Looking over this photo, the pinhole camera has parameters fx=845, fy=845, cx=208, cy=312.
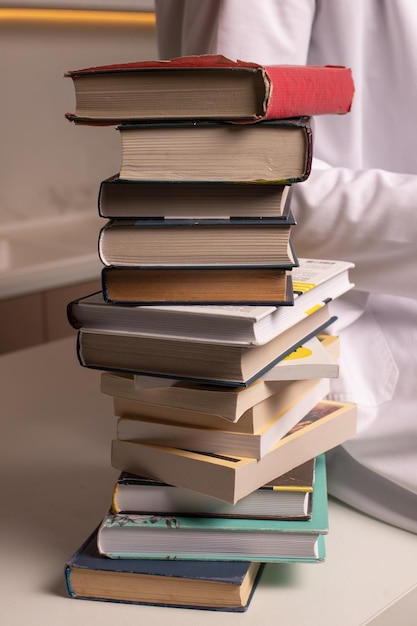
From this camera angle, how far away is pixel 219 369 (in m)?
0.66

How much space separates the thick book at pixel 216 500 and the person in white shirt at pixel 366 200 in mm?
151

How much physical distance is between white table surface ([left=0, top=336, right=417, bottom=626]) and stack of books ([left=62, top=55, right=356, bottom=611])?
0.8 inches

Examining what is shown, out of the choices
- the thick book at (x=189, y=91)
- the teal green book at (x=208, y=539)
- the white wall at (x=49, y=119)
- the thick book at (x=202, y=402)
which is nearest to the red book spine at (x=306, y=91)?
the thick book at (x=189, y=91)

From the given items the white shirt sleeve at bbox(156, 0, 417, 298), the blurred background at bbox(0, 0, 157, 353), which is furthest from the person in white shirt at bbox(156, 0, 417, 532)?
the blurred background at bbox(0, 0, 157, 353)

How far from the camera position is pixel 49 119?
8.32ft

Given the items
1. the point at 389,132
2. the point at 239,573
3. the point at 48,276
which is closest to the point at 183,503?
the point at 239,573

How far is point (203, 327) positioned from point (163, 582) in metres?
0.22

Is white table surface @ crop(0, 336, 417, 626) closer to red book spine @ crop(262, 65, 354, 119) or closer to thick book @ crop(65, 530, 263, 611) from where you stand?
thick book @ crop(65, 530, 263, 611)

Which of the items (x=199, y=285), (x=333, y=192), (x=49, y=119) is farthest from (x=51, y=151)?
(x=199, y=285)

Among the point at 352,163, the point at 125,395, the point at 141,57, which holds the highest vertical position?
the point at 141,57

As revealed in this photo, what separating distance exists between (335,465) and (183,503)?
227 millimetres

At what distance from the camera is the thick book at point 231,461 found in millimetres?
671

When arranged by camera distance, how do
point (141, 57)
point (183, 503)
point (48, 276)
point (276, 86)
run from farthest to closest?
1. point (141, 57)
2. point (48, 276)
3. point (183, 503)
4. point (276, 86)

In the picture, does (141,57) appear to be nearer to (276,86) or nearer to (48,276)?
(48,276)
